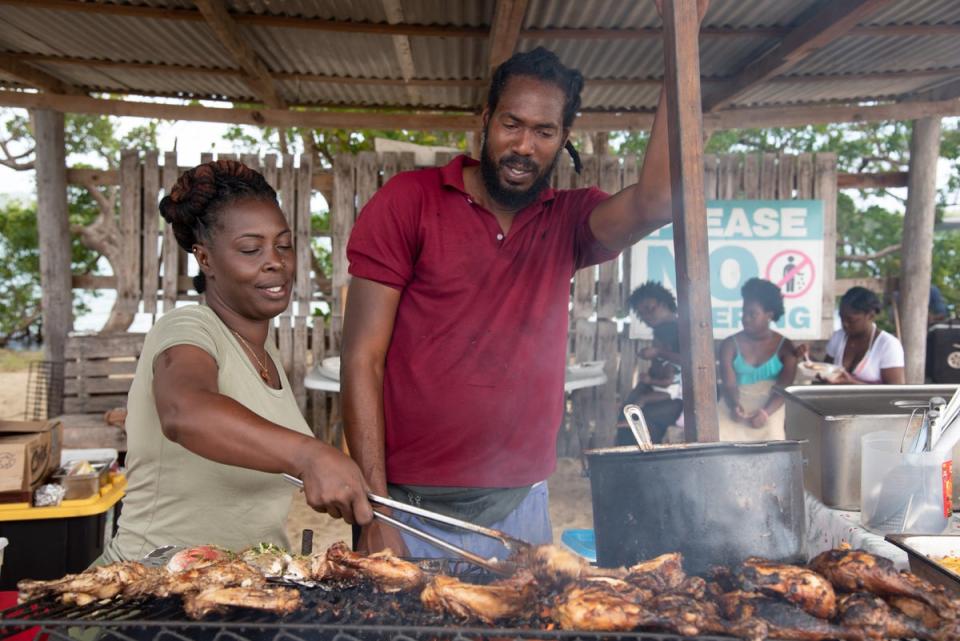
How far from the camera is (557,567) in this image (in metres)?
1.59

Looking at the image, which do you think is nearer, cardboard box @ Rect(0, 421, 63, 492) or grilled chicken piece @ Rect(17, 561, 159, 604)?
grilled chicken piece @ Rect(17, 561, 159, 604)

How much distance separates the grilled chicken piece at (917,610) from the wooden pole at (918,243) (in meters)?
6.34

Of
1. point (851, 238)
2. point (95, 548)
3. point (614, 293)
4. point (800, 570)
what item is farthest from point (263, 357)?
point (851, 238)

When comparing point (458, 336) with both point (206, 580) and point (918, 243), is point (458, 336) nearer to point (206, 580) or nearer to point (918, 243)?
point (206, 580)

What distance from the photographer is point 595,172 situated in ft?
23.3

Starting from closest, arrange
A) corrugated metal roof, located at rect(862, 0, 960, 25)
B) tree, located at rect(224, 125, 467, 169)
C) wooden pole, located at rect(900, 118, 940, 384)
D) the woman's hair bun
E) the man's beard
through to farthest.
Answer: the woman's hair bun, the man's beard, corrugated metal roof, located at rect(862, 0, 960, 25), wooden pole, located at rect(900, 118, 940, 384), tree, located at rect(224, 125, 467, 169)

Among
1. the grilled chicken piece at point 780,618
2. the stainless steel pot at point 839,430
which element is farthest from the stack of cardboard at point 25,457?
the stainless steel pot at point 839,430

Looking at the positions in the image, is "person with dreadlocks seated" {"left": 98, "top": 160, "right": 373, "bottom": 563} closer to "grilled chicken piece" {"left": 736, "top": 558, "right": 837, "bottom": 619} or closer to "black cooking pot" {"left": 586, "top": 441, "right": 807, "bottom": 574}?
"black cooking pot" {"left": 586, "top": 441, "right": 807, "bottom": 574}

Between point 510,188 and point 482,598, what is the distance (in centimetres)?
141

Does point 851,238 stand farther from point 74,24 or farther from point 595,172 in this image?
point 74,24

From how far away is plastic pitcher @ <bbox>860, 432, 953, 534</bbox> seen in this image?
7.21ft

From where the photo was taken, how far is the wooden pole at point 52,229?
21.5 ft

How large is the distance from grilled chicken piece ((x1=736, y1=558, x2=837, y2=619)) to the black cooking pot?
0.03m

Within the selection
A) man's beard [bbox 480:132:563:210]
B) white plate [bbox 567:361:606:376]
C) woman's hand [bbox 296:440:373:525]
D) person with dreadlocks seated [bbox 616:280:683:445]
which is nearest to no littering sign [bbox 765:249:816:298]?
person with dreadlocks seated [bbox 616:280:683:445]
